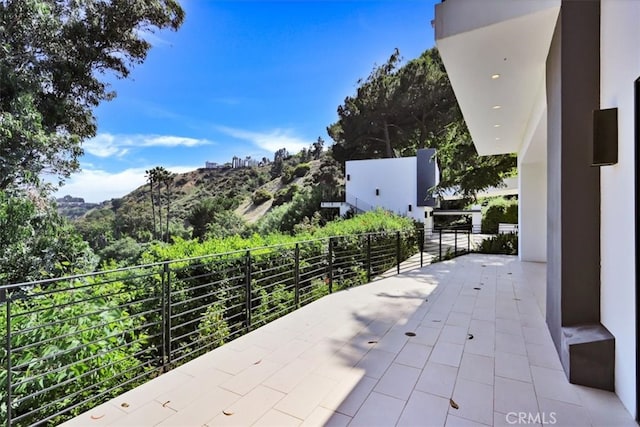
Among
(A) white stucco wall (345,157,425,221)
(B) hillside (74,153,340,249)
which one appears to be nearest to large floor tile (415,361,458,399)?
(A) white stucco wall (345,157,425,221)

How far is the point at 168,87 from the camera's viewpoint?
65.4 ft

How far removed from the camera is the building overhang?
2.72 metres

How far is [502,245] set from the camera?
384 inches

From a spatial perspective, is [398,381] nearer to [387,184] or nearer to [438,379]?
[438,379]

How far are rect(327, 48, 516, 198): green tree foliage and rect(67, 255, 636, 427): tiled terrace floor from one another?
13.8m

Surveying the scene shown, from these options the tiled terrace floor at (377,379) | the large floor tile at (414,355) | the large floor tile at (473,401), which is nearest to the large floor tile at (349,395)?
the tiled terrace floor at (377,379)

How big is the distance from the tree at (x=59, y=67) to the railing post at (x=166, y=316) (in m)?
7.39

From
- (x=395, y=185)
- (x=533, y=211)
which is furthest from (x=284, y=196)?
(x=533, y=211)

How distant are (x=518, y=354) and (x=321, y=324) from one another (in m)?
1.90

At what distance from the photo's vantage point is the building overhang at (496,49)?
2717mm

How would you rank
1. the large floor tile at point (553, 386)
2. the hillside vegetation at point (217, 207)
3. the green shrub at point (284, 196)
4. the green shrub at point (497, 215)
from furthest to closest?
the green shrub at point (284, 196) < the hillside vegetation at point (217, 207) < the green shrub at point (497, 215) < the large floor tile at point (553, 386)

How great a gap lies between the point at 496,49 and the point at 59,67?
1150 centimetres

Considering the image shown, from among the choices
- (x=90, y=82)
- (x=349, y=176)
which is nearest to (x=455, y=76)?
(x=90, y=82)

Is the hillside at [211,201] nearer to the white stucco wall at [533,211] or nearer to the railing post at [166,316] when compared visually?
the white stucco wall at [533,211]
